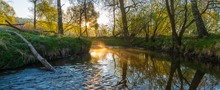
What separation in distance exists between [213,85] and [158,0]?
14.2 meters

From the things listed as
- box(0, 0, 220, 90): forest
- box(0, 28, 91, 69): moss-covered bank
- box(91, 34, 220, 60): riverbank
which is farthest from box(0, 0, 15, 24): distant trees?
box(91, 34, 220, 60): riverbank

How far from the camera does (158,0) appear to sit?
20547mm

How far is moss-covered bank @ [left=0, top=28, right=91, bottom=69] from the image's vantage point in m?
9.06

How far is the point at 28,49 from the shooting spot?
10391 mm

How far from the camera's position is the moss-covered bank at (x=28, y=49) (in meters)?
9.06

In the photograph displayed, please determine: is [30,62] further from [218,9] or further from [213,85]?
[218,9]

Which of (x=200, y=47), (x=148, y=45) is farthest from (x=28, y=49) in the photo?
(x=148, y=45)

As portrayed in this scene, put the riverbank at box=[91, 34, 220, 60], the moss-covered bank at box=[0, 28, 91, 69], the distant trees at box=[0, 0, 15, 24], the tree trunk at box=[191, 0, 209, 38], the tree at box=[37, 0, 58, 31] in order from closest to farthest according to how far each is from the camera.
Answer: the moss-covered bank at box=[0, 28, 91, 69] < the riverbank at box=[91, 34, 220, 60] < the tree trunk at box=[191, 0, 209, 38] < the tree at box=[37, 0, 58, 31] < the distant trees at box=[0, 0, 15, 24]

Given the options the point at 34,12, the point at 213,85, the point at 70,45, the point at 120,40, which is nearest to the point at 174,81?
the point at 213,85

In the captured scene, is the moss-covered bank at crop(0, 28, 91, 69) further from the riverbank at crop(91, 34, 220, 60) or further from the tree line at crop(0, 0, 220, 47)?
the riverbank at crop(91, 34, 220, 60)

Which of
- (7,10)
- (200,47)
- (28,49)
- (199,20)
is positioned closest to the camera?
(28,49)

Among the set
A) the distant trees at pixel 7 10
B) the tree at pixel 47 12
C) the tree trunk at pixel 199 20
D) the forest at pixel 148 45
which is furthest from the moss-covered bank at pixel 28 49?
the distant trees at pixel 7 10

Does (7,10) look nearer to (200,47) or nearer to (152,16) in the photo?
(152,16)

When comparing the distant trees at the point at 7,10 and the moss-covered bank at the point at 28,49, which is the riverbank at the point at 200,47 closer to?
the moss-covered bank at the point at 28,49
